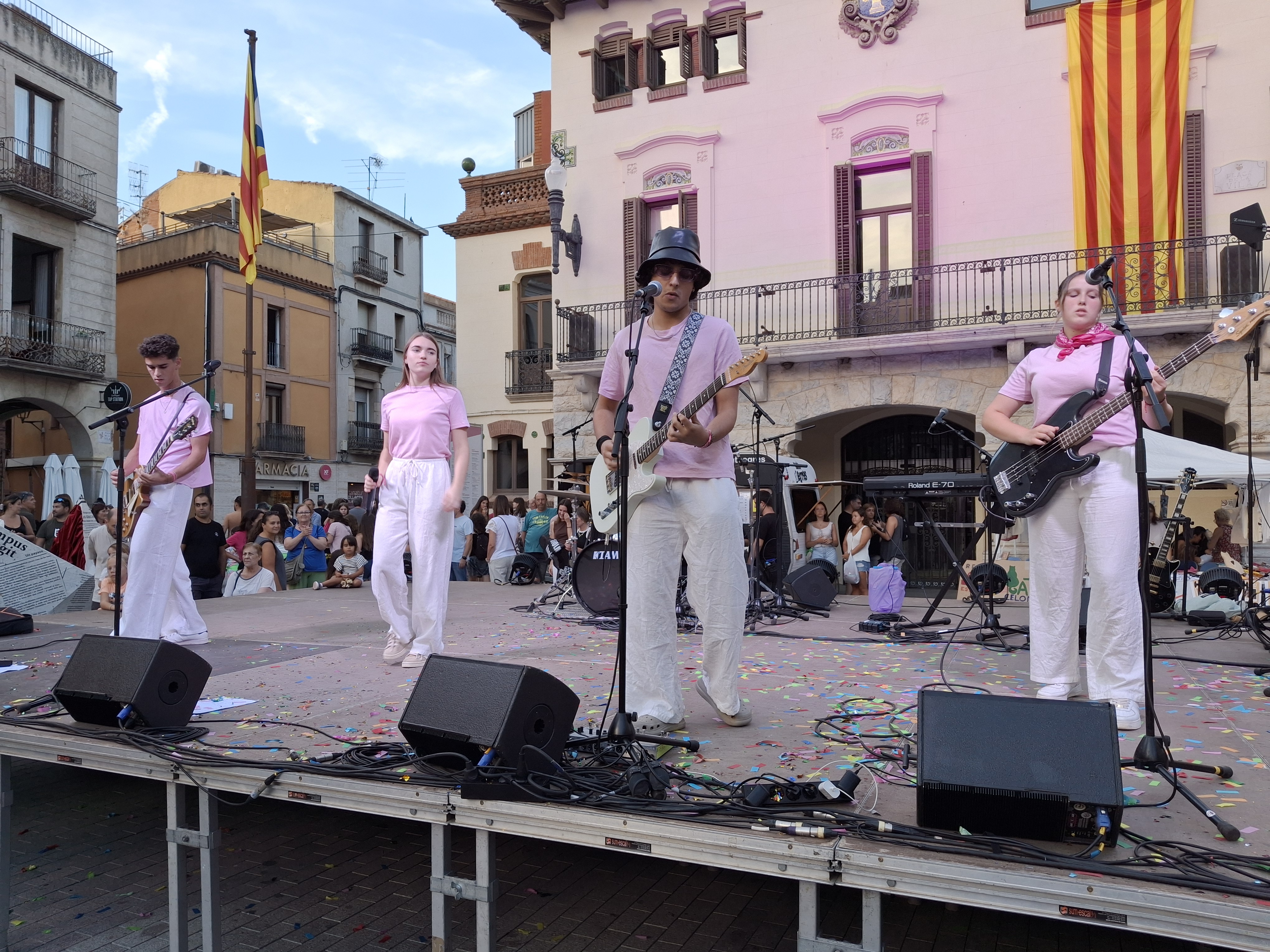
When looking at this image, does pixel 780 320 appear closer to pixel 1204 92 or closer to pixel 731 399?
pixel 1204 92

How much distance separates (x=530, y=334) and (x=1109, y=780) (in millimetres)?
17924

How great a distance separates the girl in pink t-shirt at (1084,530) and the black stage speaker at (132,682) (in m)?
3.48

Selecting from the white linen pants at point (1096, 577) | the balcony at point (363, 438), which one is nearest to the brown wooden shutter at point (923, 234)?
the white linen pants at point (1096, 577)

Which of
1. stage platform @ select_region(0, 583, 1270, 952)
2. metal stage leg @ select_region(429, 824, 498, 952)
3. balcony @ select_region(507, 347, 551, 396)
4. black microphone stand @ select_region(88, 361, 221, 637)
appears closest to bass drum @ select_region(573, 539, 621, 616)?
stage platform @ select_region(0, 583, 1270, 952)

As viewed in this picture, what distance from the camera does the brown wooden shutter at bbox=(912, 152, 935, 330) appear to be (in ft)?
44.3

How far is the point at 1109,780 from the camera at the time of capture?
2.20 metres

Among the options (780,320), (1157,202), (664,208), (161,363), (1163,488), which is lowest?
(1163,488)

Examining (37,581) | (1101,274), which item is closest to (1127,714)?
(1101,274)

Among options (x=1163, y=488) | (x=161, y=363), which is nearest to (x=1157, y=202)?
(x=1163, y=488)

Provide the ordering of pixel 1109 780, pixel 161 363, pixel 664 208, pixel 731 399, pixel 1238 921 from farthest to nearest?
pixel 664 208 → pixel 161 363 → pixel 731 399 → pixel 1109 780 → pixel 1238 921

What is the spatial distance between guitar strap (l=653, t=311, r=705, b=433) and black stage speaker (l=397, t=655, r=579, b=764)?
1.16 m

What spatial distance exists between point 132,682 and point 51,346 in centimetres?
2098

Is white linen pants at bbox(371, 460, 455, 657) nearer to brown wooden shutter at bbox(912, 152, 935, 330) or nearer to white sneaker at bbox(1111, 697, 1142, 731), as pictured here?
white sneaker at bbox(1111, 697, 1142, 731)

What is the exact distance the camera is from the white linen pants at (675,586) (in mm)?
3562
